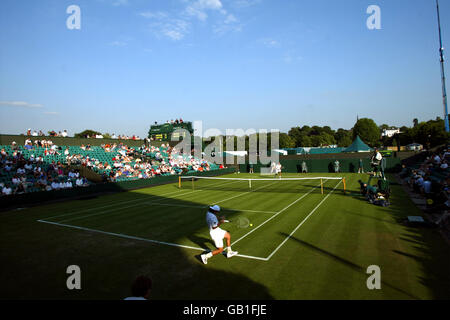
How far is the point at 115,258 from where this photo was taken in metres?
9.17

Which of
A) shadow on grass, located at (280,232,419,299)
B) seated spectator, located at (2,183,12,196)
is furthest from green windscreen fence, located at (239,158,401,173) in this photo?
seated spectator, located at (2,183,12,196)

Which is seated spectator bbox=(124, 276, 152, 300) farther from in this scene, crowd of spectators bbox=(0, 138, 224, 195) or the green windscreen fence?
the green windscreen fence

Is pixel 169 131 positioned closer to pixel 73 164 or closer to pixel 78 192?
pixel 73 164

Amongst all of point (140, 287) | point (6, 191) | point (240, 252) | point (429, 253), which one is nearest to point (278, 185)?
point (240, 252)

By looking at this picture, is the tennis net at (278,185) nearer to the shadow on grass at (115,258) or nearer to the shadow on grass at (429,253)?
the shadow on grass at (115,258)

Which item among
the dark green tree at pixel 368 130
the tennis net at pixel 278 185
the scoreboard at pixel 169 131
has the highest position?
the dark green tree at pixel 368 130

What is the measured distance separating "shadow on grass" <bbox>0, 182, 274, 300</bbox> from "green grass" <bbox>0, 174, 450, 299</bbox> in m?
0.03

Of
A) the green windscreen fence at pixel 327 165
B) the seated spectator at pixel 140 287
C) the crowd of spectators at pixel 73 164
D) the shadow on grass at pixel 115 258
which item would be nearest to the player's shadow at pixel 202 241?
the shadow on grass at pixel 115 258

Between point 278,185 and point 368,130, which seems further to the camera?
point 368,130

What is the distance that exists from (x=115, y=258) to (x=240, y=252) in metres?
4.31

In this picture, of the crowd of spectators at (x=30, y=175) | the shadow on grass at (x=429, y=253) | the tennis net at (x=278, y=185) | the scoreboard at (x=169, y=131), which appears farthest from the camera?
the scoreboard at (x=169, y=131)

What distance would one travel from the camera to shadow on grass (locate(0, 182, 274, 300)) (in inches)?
275

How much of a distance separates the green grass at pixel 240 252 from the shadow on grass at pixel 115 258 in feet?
0.10

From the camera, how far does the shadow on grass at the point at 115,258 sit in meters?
6.98
